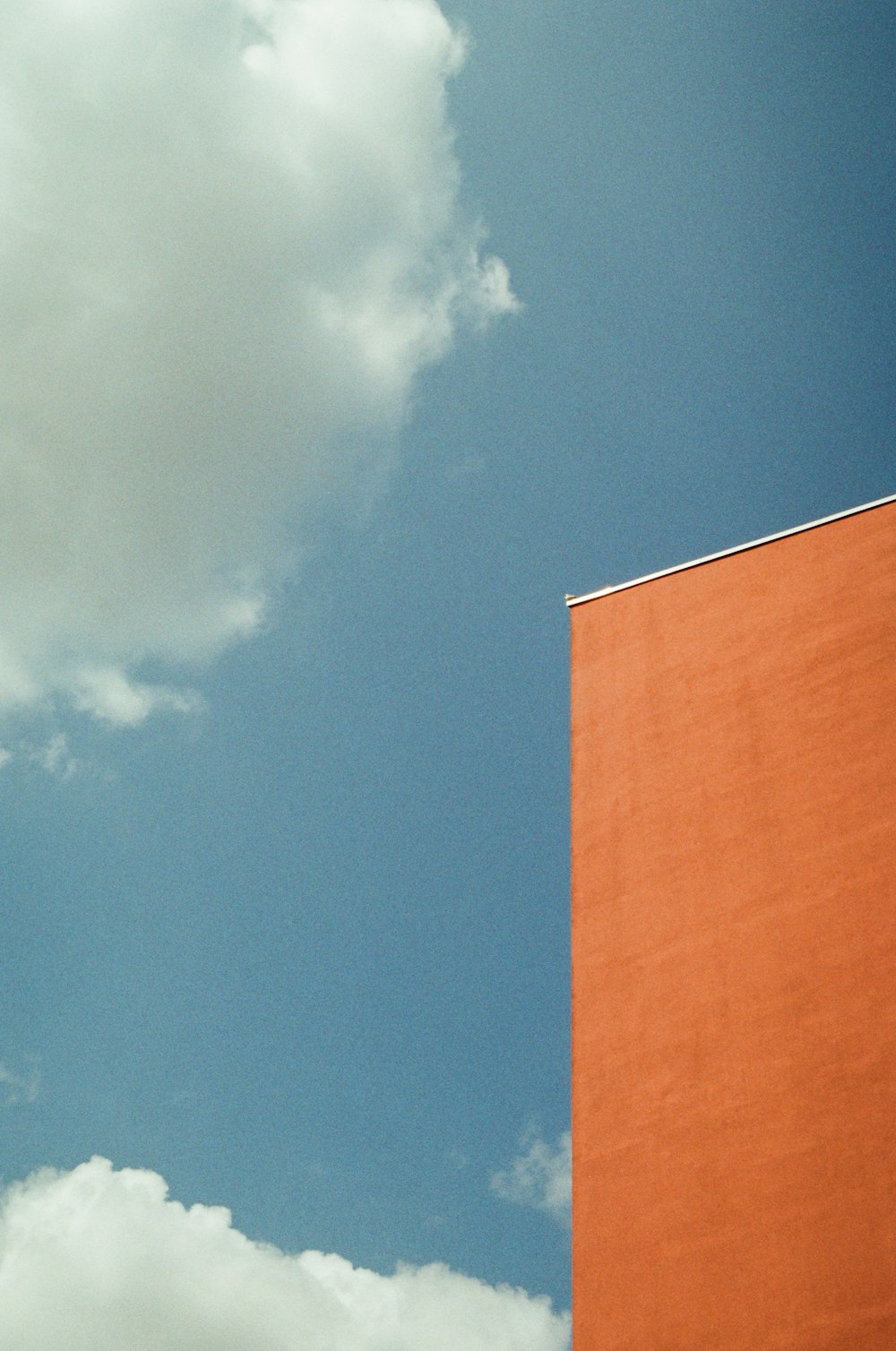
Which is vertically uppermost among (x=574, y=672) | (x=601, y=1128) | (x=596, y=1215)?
(x=574, y=672)

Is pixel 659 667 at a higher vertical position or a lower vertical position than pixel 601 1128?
higher

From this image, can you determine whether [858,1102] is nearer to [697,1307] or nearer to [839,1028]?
[839,1028]

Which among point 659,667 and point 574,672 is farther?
point 574,672

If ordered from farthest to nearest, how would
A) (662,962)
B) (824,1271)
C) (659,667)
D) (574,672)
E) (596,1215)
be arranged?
(574,672) → (659,667) → (662,962) → (596,1215) → (824,1271)

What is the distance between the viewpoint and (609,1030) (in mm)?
13328

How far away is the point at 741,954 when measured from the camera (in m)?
12.7

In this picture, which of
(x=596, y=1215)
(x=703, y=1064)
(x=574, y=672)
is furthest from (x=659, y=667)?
(x=596, y=1215)

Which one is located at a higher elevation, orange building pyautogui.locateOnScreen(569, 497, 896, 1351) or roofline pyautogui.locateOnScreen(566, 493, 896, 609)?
roofline pyautogui.locateOnScreen(566, 493, 896, 609)

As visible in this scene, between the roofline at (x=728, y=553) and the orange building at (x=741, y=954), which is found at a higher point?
the roofline at (x=728, y=553)

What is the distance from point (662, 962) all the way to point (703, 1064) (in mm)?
1265

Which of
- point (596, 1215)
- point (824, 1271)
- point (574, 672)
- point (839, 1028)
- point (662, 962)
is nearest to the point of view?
point (824, 1271)

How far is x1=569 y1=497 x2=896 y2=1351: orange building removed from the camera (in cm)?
1101

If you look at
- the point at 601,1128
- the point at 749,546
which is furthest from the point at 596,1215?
the point at 749,546

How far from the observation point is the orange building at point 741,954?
11008mm
